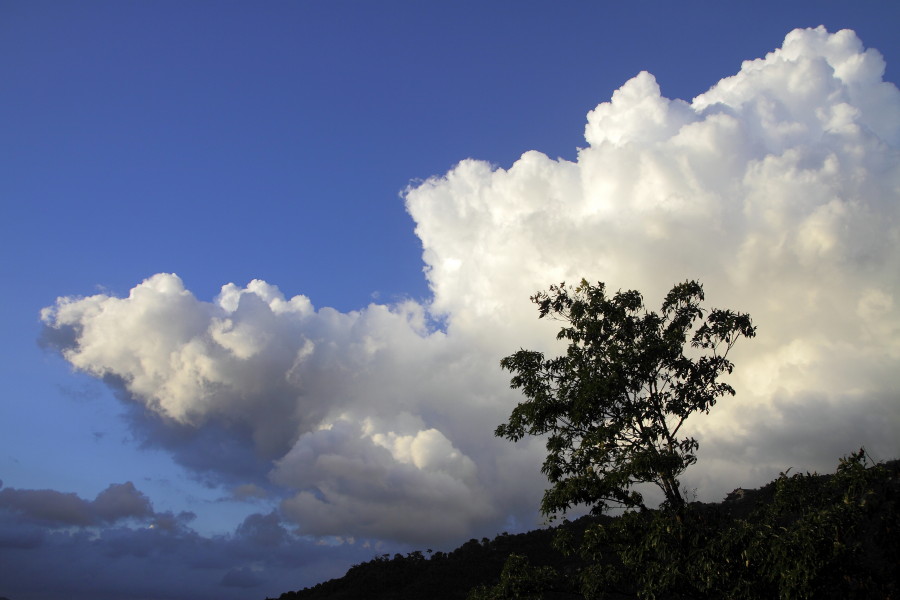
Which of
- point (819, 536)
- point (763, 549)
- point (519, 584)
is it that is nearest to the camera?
point (819, 536)

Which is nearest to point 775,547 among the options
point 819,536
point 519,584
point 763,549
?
point 763,549

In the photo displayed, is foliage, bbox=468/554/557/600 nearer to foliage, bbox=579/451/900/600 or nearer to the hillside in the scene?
the hillside

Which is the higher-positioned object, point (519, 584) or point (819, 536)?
point (819, 536)

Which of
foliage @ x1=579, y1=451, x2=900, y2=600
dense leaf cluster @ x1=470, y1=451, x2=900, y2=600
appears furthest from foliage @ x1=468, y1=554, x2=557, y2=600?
foliage @ x1=579, y1=451, x2=900, y2=600

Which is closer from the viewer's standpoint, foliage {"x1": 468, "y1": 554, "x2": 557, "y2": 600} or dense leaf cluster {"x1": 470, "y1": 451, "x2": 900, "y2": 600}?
dense leaf cluster {"x1": 470, "y1": 451, "x2": 900, "y2": 600}

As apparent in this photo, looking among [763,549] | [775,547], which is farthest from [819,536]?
[763,549]

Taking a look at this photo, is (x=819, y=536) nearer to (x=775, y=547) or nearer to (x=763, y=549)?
(x=775, y=547)

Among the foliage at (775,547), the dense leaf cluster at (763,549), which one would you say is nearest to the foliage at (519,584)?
the dense leaf cluster at (763,549)

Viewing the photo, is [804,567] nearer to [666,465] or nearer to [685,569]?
[685,569]

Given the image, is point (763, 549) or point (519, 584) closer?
point (763, 549)

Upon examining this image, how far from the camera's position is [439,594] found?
205ft

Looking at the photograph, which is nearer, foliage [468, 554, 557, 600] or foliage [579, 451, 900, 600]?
foliage [579, 451, 900, 600]

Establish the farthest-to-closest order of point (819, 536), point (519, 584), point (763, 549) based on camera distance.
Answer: point (519, 584) < point (763, 549) < point (819, 536)

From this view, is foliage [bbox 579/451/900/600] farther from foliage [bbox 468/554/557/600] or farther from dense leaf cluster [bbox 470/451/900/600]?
foliage [bbox 468/554/557/600]
